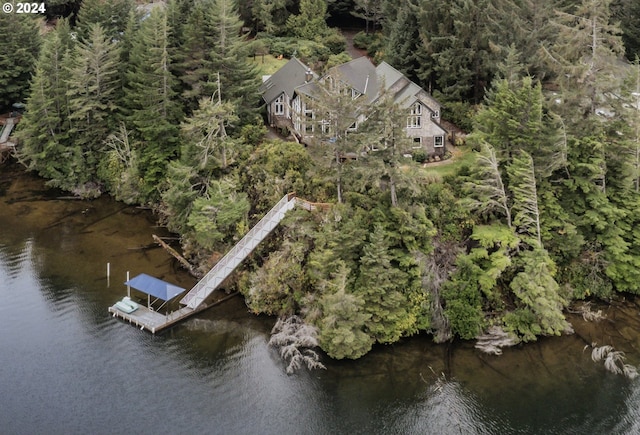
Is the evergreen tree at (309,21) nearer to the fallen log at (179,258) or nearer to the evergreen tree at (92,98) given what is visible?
the evergreen tree at (92,98)

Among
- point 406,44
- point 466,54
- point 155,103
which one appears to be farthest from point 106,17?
point 466,54

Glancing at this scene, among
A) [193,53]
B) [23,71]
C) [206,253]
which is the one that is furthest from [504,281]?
[23,71]

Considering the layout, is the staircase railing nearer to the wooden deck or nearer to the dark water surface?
the wooden deck

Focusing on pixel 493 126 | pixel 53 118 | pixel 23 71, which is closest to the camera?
pixel 493 126

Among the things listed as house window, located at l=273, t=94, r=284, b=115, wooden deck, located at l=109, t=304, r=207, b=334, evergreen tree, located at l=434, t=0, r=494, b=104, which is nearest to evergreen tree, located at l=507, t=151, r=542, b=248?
evergreen tree, located at l=434, t=0, r=494, b=104

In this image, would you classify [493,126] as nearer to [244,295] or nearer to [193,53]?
[244,295]

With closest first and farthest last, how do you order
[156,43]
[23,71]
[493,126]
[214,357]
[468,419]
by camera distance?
[468,419] → [214,357] → [493,126] → [156,43] → [23,71]
